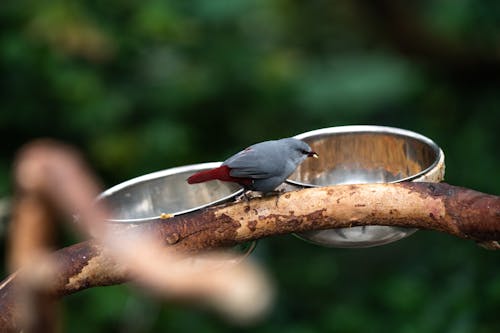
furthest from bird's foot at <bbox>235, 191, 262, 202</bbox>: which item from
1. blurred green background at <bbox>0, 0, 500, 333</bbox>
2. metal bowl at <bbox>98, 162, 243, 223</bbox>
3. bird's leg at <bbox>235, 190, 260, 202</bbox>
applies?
blurred green background at <bbox>0, 0, 500, 333</bbox>

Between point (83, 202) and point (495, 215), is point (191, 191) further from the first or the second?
Answer: point (83, 202)

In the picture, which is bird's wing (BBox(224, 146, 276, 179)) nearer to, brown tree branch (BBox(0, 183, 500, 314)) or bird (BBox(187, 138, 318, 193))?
bird (BBox(187, 138, 318, 193))

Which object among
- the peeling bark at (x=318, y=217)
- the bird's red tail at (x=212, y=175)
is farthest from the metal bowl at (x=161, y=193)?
the peeling bark at (x=318, y=217)

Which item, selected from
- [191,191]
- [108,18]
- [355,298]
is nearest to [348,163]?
[191,191]

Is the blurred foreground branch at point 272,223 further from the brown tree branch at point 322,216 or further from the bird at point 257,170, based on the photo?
the bird at point 257,170

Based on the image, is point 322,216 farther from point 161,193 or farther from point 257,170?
point 161,193

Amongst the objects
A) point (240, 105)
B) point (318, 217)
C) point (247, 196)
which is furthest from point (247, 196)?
point (240, 105)
